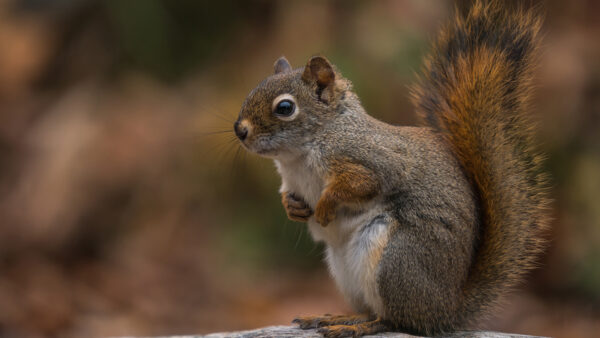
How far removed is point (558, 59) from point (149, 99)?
2226 mm

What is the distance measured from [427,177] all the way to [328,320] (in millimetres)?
451

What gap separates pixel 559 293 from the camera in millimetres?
3334

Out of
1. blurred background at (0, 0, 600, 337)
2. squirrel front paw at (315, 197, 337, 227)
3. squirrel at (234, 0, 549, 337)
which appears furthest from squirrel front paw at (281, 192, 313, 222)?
blurred background at (0, 0, 600, 337)

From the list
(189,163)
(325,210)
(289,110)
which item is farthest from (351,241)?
(189,163)

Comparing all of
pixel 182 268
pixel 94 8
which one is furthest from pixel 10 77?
pixel 182 268

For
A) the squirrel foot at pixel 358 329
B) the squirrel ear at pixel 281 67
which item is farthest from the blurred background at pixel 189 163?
the squirrel foot at pixel 358 329

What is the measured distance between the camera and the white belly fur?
1.70 m

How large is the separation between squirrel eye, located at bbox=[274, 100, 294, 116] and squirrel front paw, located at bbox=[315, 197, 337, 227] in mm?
241

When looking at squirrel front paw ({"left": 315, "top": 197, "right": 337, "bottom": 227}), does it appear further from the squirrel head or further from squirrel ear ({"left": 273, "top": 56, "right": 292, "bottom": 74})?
squirrel ear ({"left": 273, "top": 56, "right": 292, "bottom": 74})

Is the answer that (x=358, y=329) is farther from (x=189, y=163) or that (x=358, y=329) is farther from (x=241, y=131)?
(x=189, y=163)

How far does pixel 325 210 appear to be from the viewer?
5.58ft

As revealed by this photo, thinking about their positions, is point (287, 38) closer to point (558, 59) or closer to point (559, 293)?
point (558, 59)

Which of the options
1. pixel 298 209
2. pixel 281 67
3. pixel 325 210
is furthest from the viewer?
pixel 281 67

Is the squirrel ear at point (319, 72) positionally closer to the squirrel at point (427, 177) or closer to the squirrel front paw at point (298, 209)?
the squirrel at point (427, 177)
